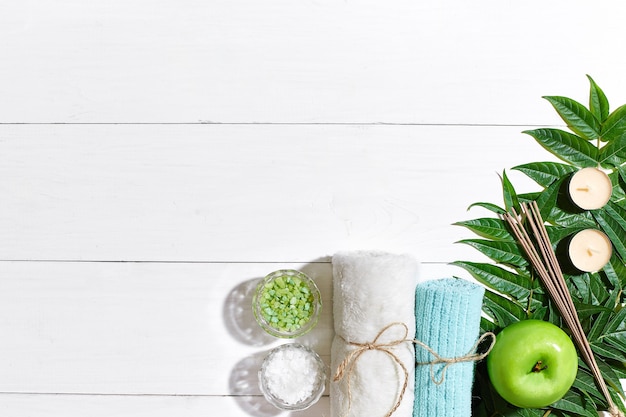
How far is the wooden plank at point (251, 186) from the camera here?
0.85 metres

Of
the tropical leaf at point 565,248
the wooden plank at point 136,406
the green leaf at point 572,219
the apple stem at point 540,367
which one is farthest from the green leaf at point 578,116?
the wooden plank at point 136,406

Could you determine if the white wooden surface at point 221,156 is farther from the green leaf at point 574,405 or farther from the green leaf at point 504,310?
the green leaf at point 574,405

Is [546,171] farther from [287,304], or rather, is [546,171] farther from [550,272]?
[287,304]

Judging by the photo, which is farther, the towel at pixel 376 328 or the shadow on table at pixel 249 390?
the shadow on table at pixel 249 390

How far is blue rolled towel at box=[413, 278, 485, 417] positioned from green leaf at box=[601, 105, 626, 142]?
299 millimetres

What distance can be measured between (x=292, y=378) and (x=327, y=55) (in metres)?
0.47

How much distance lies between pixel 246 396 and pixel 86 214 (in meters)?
0.37

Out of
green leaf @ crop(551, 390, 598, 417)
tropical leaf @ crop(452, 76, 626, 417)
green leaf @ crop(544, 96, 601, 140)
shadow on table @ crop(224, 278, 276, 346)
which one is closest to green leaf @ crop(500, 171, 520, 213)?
tropical leaf @ crop(452, 76, 626, 417)

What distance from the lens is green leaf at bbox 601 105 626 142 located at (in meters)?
0.83

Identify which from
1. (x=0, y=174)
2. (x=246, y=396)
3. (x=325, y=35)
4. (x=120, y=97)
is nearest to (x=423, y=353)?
(x=246, y=396)

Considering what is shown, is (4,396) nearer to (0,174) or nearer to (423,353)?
(0,174)

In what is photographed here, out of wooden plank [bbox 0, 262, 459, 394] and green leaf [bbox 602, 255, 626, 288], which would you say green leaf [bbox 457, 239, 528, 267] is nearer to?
green leaf [bbox 602, 255, 626, 288]

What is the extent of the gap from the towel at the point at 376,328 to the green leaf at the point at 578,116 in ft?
1.05

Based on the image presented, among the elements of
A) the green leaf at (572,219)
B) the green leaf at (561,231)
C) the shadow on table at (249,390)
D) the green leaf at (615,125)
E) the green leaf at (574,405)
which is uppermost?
the green leaf at (615,125)
